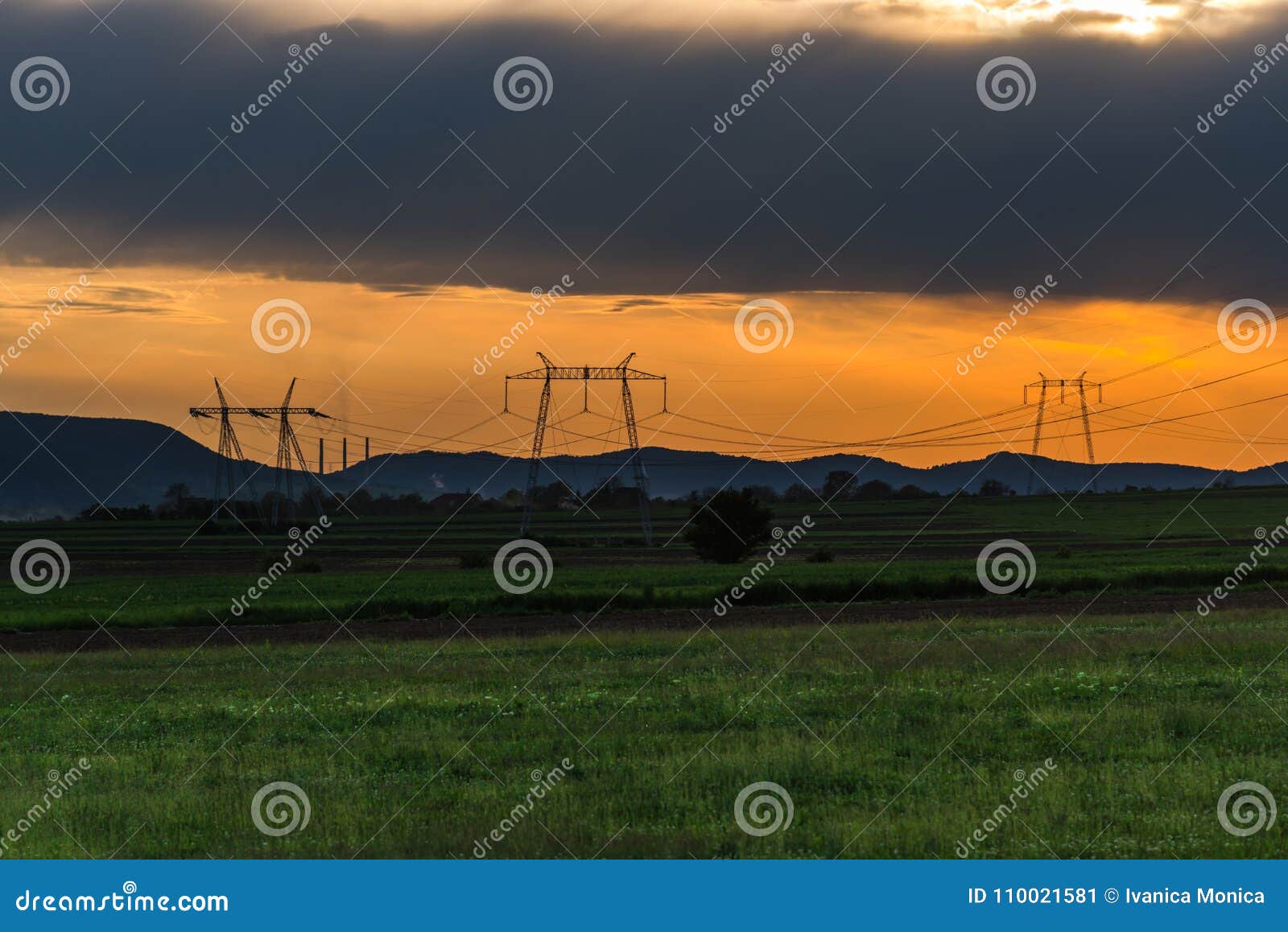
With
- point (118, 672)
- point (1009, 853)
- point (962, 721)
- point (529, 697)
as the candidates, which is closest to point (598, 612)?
point (118, 672)

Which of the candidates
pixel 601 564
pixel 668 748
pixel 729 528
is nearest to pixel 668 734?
pixel 668 748

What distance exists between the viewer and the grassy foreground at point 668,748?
470 inches

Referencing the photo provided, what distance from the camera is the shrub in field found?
72.1 metres

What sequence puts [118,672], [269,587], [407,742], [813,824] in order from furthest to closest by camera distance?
[269,587] → [118,672] → [407,742] → [813,824]

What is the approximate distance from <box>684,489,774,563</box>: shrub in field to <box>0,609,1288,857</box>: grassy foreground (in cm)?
4408

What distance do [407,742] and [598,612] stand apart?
83.5 feet

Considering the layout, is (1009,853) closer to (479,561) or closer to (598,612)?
(598,612)

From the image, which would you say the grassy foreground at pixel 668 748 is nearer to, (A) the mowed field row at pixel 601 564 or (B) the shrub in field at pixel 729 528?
(A) the mowed field row at pixel 601 564

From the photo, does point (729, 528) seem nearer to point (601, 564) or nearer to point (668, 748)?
point (601, 564)

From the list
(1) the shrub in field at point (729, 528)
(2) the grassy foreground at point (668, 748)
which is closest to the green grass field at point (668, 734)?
(2) the grassy foreground at point (668, 748)

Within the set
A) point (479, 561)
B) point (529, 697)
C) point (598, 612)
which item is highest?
point (479, 561)

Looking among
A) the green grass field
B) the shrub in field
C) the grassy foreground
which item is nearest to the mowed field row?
the shrub in field

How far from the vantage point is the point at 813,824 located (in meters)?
12.1

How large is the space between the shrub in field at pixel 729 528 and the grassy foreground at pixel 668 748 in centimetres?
4408
